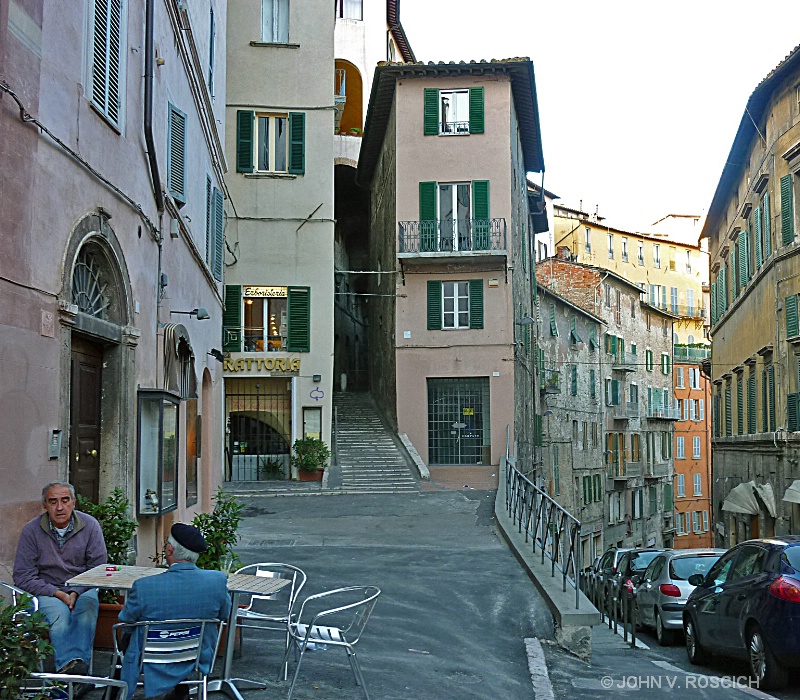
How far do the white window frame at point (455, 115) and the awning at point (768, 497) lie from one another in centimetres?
1268

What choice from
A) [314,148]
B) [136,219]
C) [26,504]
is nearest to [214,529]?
[26,504]

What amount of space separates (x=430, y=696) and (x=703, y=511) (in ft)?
193

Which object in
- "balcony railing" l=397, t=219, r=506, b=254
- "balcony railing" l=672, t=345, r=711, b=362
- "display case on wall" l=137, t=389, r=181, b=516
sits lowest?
"display case on wall" l=137, t=389, r=181, b=516

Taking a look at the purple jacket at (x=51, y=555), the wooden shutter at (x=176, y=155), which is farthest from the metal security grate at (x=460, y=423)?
the purple jacket at (x=51, y=555)

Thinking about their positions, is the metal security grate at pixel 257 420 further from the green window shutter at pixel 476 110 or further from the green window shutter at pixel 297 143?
the green window shutter at pixel 476 110

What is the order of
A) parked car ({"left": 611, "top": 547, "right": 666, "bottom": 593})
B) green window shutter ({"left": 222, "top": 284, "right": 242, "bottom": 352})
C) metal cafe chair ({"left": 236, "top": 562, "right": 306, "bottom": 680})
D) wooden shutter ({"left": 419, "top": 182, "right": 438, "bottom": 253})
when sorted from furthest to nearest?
wooden shutter ({"left": 419, "top": 182, "right": 438, "bottom": 253})
green window shutter ({"left": 222, "top": 284, "right": 242, "bottom": 352})
parked car ({"left": 611, "top": 547, "right": 666, "bottom": 593})
metal cafe chair ({"left": 236, "top": 562, "right": 306, "bottom": 680})

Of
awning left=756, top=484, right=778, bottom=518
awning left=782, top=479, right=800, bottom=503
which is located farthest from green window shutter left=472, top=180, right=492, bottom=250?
awning left=782, top=479, right=800, bottom=503

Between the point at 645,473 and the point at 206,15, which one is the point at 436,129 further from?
the point at 645,473

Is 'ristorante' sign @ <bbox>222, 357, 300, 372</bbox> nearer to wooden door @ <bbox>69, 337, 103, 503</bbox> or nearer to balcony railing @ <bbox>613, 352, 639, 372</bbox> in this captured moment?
wooden door @ <bbox>69, 337, 103, 503</bbox>

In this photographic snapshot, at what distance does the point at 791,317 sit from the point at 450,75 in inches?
476

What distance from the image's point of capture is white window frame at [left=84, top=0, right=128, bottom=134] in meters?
8.56

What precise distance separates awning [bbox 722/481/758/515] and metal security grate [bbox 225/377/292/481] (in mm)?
12008

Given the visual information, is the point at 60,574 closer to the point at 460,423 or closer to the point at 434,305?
the point at 460,423

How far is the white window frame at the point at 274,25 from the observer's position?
27.5m
